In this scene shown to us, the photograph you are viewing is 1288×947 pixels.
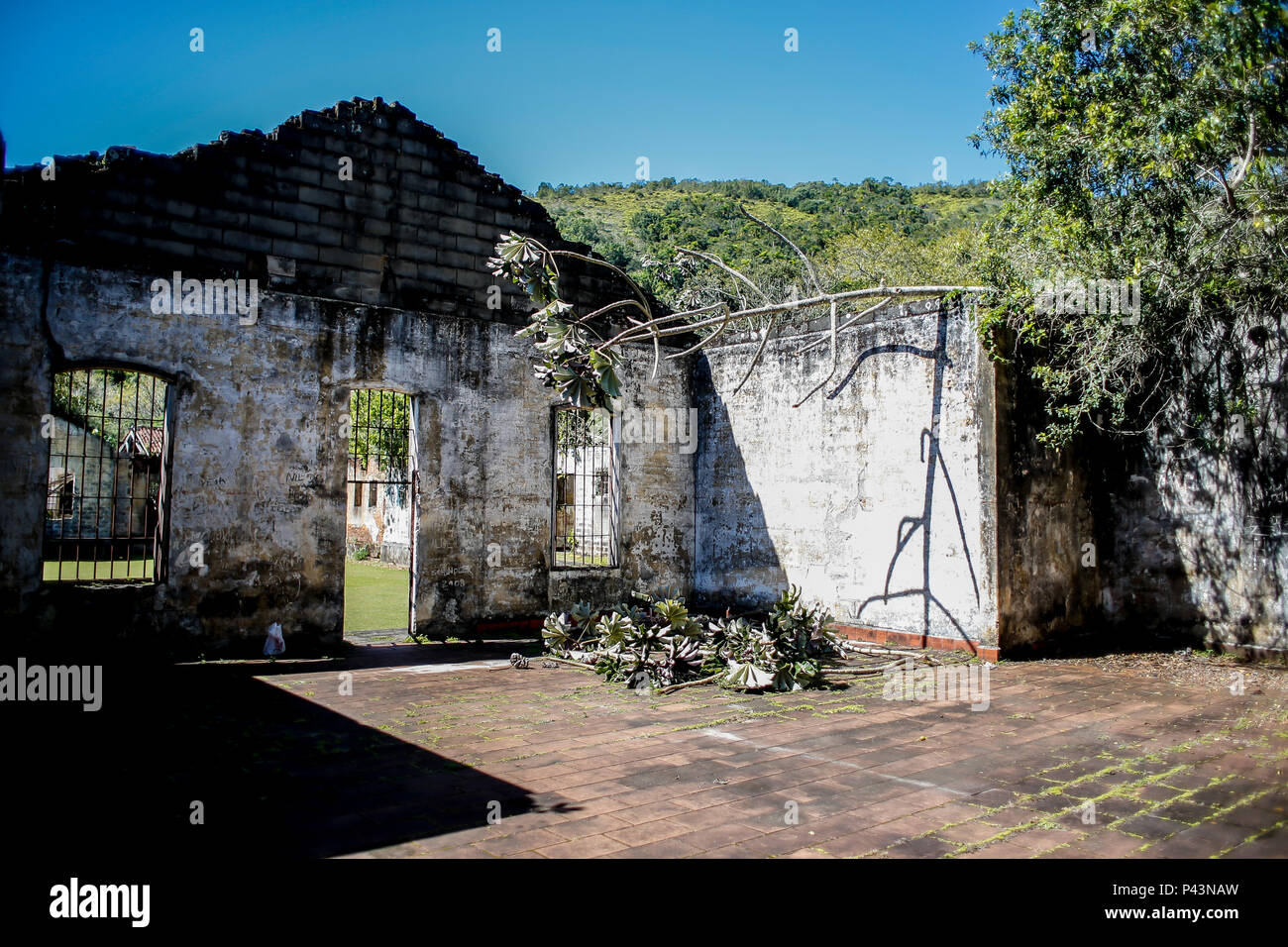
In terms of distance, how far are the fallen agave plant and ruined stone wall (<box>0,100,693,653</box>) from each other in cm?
210

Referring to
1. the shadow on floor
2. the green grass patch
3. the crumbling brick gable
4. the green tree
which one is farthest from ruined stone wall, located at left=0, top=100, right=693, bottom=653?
the green tree

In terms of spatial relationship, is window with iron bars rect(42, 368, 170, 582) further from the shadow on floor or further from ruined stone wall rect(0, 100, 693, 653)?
the shadow on floor

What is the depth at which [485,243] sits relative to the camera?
10305mm

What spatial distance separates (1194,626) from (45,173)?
42.4ft

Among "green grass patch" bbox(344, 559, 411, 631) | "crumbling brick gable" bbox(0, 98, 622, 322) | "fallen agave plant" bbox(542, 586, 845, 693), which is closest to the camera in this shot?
"fallen agave plant" bbox(542, 586, 845, 693)

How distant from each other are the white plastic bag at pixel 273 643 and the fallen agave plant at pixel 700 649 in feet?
9.05

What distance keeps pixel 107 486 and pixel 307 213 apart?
50.2ft

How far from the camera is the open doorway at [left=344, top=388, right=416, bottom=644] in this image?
383 inches

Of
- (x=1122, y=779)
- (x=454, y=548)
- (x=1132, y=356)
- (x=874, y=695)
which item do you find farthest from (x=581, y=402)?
(x=1132, y=356)

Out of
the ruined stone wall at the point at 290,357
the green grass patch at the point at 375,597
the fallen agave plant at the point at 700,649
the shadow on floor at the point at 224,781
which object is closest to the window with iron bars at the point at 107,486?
the ruined stone wall at the point at 290,357

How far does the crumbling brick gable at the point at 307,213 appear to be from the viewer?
7.89 metres

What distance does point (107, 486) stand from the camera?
20.3 meters

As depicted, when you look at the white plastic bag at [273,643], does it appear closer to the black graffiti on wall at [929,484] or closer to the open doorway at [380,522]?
the open doorway at [380,522]
